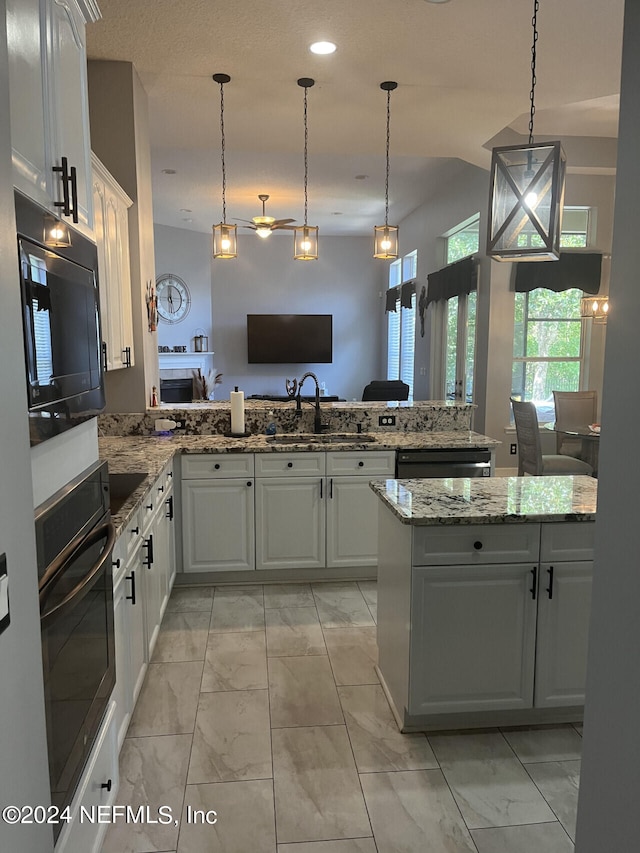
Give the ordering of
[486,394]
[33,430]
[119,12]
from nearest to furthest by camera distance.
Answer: [33,430] → [119,12] → [486,394]

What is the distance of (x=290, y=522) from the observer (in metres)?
3.65

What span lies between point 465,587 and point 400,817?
2.49 ft

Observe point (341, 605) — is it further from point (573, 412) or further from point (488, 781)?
point (573, 412)

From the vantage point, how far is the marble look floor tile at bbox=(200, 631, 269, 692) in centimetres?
262

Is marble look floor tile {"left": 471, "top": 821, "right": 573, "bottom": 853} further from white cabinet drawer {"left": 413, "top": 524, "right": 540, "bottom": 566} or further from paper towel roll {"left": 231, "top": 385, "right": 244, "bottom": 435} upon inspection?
paper towel roll {"left": 231, "top": 385, "right": 244, "bottom": 435}

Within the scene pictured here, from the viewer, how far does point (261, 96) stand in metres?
3.99

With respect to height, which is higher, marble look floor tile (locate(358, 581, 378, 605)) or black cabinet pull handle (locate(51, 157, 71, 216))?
black cabinet pull handle (locate(51, 157, 71, 216))

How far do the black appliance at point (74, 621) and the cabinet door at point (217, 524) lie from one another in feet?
5.72

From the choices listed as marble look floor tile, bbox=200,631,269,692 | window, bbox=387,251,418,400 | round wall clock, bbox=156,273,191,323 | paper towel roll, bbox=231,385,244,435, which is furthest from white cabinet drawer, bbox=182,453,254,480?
round wall clock, bbox=156,273,191,323

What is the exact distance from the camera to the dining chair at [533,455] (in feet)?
16.0

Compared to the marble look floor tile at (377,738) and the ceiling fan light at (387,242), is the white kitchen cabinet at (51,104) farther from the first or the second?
the ceiling fan light at (387,242)

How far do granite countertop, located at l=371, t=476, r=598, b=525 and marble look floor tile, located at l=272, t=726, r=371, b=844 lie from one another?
0.90 m

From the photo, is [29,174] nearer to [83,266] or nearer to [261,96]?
[83,266]

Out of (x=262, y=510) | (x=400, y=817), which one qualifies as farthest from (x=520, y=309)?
(x=400, y=817)
